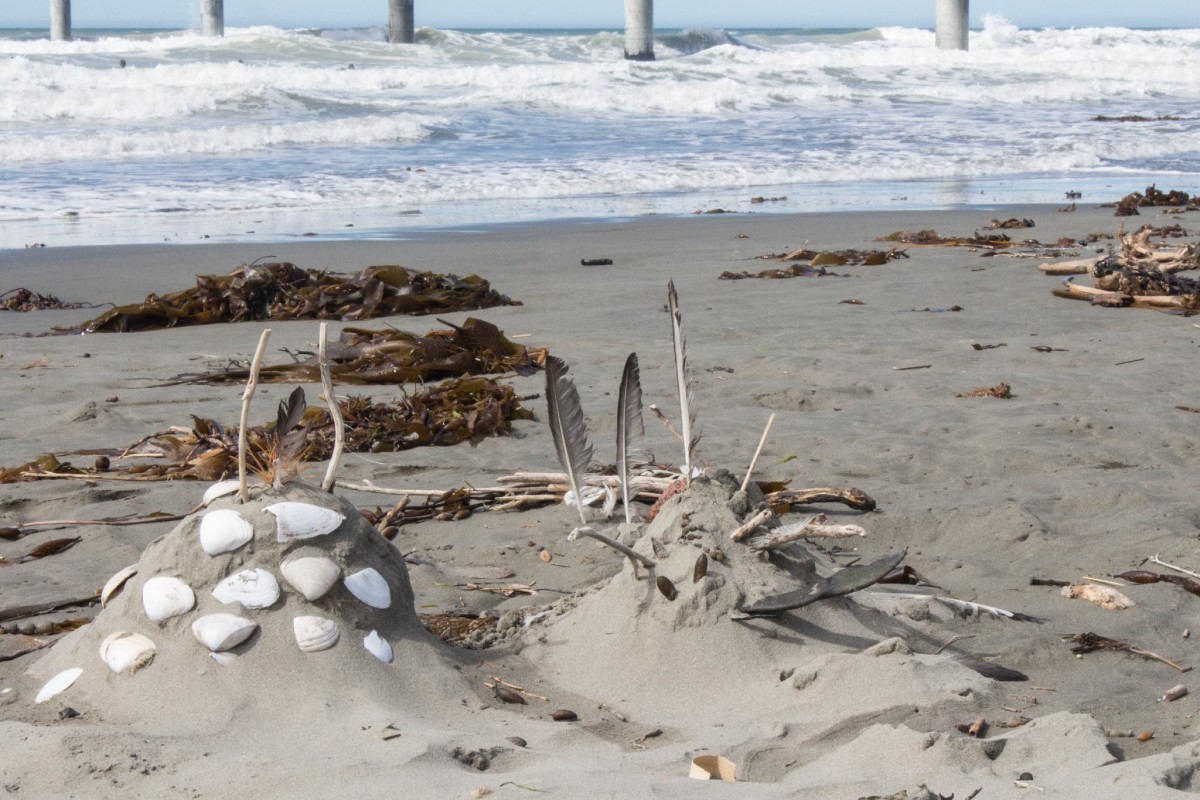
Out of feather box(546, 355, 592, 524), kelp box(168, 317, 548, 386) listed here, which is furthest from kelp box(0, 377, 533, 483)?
feather box(546, 355, 592, 524)

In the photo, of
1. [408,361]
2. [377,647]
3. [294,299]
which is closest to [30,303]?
[294,299]

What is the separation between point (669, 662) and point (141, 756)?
951mm

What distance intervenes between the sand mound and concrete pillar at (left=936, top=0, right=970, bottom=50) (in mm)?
37904

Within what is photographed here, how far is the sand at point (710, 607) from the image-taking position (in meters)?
1.95

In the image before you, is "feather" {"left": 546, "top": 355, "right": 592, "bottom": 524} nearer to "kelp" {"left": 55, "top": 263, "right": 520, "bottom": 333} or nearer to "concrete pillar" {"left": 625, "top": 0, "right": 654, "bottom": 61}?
"kelp" {"left": 55, "top": 263, "right": 520, "bottom": 333}

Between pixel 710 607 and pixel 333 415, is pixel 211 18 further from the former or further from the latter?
pixel 710 607

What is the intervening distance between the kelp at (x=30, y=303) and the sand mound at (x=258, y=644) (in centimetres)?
574

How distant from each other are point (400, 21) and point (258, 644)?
36458mm

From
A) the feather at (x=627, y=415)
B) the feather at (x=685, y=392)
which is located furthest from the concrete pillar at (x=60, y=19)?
the feather at (x=685, y=392)

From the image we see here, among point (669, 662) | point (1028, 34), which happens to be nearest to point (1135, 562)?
point (669, 662)

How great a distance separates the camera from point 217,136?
17.9m

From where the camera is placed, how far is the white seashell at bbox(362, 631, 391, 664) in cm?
229

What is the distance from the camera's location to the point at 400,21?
119 ft

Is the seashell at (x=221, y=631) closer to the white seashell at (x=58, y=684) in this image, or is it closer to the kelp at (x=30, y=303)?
the white seashell at (x=58, y=684)
